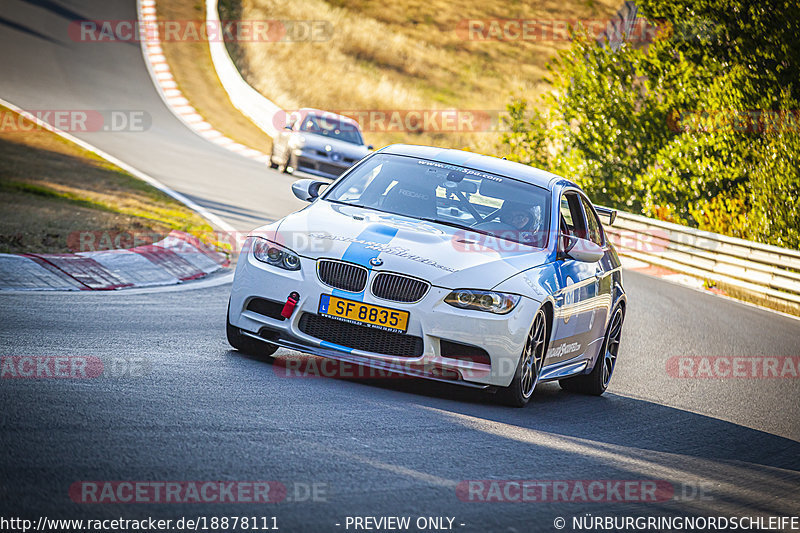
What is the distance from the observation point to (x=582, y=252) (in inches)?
307

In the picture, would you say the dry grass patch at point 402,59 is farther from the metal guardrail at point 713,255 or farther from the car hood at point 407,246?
the car hood at point 407,246

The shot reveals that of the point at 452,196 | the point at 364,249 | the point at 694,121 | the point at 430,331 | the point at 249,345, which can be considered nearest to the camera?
the point at 430,331

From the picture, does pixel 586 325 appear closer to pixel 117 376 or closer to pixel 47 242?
pixel 117 376

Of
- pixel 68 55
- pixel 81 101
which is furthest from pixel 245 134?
pixel 68 55

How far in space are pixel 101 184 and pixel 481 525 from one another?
13.8 m

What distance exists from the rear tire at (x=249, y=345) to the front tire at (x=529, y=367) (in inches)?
65.6

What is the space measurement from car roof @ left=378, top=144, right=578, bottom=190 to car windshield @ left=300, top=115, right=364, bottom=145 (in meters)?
17.4

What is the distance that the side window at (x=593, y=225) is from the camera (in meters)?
9.20

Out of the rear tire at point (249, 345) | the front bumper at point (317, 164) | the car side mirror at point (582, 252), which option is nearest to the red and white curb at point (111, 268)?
the rear tire at point (249, 345)

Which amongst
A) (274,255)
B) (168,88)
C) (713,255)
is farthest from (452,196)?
(168,88)

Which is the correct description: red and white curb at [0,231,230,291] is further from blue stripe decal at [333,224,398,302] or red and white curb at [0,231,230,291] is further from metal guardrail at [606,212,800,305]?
metal guardrail at [606,212,800,305]

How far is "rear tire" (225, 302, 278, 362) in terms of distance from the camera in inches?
299

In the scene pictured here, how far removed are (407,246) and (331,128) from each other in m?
19.9

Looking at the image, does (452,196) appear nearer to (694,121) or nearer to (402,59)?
(694,121)
